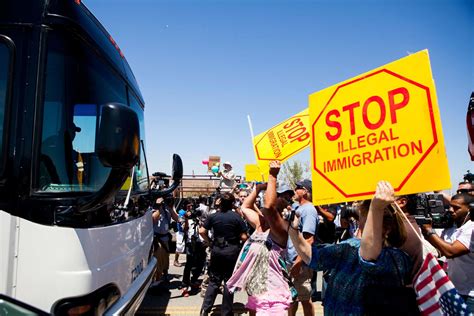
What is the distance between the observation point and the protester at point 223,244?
16.6 feet

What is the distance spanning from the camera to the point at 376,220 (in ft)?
6.25

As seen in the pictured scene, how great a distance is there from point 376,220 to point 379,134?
547mm

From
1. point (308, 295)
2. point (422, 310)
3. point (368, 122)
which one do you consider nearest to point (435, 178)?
point (368, 122)

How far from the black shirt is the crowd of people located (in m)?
0.02

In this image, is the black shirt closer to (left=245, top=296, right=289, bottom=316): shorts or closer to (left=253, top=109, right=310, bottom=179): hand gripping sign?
(left=253, top=109, right=310, bottom=179): hand gripping sign

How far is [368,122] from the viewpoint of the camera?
219 cm

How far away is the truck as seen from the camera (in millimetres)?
1897

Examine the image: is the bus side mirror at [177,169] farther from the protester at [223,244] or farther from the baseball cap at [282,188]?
the protester at [223,244]

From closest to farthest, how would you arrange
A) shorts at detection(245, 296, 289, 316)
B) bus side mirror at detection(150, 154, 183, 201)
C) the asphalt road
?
1. shorts at detection(245, 296, 289, 316)
2. bus side mirror at detection(150, 154, 183, 201)
3. the asphalt road

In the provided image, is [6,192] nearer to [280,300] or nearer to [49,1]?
[49,1]

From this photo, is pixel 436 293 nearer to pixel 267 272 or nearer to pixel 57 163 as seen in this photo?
pixel 267 272

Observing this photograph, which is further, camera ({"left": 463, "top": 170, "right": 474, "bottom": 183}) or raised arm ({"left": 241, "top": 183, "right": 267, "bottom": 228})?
camera ({"left": 463, "top": 170, "right": 474, "bottom": 183})

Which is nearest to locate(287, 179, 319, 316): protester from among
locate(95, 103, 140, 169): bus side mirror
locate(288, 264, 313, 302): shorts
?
locate(288, 264, 313, 302): shorts

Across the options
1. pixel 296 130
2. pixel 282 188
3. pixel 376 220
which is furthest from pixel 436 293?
pixel 296 130
